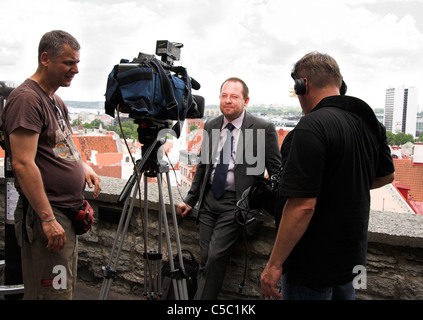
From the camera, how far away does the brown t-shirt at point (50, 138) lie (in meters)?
1.48

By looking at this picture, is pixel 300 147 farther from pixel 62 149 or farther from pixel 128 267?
pixel 128 267

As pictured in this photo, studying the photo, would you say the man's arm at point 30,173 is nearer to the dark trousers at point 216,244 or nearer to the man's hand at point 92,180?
the man's hand at point 92,180

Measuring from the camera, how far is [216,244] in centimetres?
209

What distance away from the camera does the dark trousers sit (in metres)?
2.09

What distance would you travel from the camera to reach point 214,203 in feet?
7.17

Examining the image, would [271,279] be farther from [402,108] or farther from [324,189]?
[402,108]

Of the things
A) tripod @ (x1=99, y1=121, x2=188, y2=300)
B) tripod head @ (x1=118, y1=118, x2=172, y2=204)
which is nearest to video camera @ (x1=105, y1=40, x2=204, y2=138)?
tripod head @ (x1=118, y1=118, x2=172, y2=204)

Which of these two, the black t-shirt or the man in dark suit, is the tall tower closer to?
the man in dark suit

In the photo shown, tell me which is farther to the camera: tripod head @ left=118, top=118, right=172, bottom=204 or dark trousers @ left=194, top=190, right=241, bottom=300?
dark trousers @ left=194, top=190, right=241, bottom=300

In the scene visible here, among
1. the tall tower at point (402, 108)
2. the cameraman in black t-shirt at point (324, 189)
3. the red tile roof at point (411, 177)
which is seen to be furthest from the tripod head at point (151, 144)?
the red tile roof at point (411, 177)

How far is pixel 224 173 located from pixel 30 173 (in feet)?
3.42

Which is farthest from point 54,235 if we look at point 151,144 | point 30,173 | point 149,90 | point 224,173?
point 224,173

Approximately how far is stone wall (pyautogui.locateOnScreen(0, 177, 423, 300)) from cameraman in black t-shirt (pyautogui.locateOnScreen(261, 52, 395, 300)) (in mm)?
763
